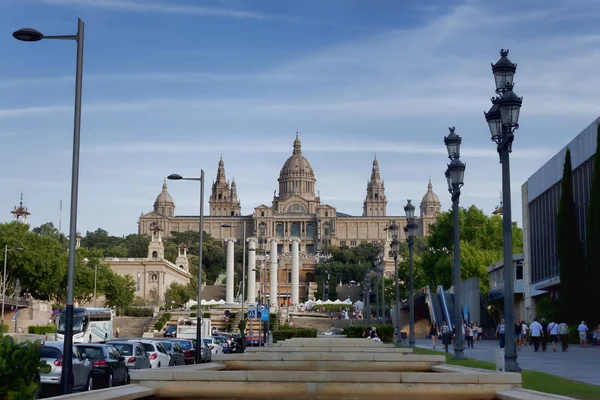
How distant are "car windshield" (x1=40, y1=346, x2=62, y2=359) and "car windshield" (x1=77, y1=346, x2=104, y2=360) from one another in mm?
2048

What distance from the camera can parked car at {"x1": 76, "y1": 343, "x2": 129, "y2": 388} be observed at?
24.0 meters

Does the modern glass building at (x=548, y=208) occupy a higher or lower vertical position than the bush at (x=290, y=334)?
higher

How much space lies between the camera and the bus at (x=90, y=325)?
5578 cm

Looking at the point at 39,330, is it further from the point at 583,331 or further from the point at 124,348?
the point at 124,348

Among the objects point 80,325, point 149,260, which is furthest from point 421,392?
point 149,260

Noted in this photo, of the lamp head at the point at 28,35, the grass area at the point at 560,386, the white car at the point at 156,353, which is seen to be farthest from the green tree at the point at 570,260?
the lamp head at the point at 28,35

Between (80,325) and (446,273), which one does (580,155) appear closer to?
(80,325)

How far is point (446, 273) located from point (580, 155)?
48618 millimetres

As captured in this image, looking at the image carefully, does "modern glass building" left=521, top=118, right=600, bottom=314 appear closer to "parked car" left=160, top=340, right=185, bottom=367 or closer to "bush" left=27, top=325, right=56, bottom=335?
"parked car" left=160, top=340, right=185, bottom=367

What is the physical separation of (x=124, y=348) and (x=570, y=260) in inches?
1037

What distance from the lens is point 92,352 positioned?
24891 mm

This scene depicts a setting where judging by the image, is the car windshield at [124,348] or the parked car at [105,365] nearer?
the parked car at [105,365]

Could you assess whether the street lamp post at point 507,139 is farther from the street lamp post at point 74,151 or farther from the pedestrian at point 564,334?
the pedestrian at point 564,334

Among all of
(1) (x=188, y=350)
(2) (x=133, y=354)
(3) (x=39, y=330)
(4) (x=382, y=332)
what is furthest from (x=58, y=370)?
(3) (x=39, y=330)
